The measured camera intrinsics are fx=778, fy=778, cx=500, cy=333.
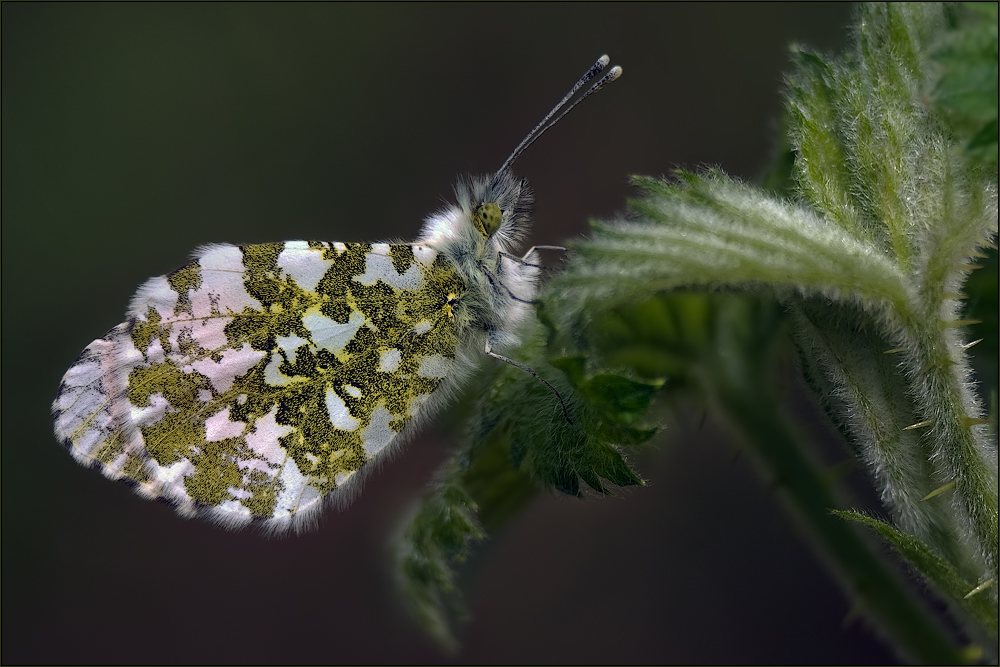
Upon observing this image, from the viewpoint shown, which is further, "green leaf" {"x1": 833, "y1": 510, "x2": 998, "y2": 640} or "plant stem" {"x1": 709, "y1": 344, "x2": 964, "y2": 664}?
"plant stem" {"x1": 709, "y1": 344, "x2": 964, "y2": 664}

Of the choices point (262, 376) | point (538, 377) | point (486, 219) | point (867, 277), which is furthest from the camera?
point (486, 219)

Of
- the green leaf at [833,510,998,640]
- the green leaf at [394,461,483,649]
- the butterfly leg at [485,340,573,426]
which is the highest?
the butterfly leg at [485,340,573,426]

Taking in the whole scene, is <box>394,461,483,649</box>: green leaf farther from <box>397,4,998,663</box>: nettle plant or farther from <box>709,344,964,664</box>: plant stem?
<box>709,344,964,664</box>: plant stem

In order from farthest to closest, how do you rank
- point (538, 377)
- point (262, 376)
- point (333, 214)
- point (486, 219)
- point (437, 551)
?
point (333, 214)
point (486, 219)
point (262, 376)
point (437, 551)
point (538, 377)

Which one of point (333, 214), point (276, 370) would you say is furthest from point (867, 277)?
point (333, 214)

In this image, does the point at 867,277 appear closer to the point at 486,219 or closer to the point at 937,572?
the point at 937,572

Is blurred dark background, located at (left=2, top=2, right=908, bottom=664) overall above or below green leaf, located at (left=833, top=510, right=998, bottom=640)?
above

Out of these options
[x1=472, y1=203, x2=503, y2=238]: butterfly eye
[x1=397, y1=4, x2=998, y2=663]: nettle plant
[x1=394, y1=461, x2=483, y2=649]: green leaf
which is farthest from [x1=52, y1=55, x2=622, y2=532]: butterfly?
[x1=397, y1=4, x2=998, y2=663]: nettle plant
